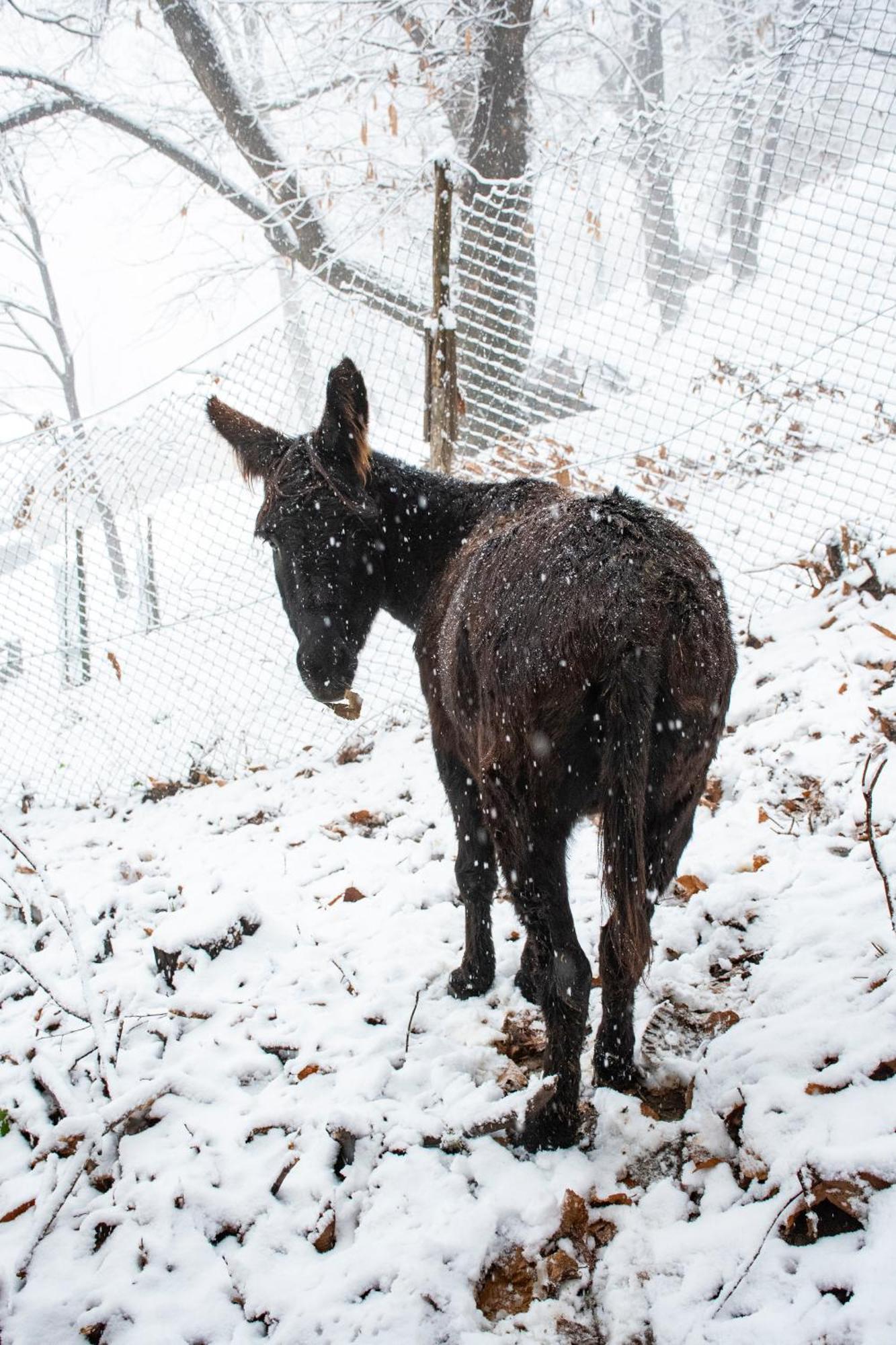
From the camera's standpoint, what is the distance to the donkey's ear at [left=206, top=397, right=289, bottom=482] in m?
2.76

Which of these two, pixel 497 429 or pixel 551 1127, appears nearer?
pixel 551 1127

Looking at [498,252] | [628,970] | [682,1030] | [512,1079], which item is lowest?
[512,1079]

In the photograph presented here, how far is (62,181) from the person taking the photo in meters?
10.2

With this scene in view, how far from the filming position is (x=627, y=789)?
5.33ft

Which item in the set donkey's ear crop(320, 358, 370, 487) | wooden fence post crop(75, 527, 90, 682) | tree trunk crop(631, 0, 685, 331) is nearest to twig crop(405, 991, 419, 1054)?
donkey's ear crop(320, 358, 370, 487)

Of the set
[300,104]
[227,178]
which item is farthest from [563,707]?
[300,104]

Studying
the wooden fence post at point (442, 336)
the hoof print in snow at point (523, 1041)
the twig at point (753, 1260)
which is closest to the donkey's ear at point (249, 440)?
the wooden fence post at point (442, 336)

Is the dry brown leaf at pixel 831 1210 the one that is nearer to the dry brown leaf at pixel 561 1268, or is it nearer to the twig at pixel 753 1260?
the twig at pixel 753 1260

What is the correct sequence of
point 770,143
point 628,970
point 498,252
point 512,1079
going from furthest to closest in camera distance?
point 770,143, point 498,252, point 512,1079, point 628,970

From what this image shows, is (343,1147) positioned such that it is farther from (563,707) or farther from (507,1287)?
(563,707)

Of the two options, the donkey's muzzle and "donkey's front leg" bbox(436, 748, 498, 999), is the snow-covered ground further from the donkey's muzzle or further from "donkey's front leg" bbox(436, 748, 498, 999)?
the donkey's muzzle

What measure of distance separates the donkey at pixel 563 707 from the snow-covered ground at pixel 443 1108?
25cm

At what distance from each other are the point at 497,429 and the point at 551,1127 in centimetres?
445

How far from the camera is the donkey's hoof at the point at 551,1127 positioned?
1916 mm
